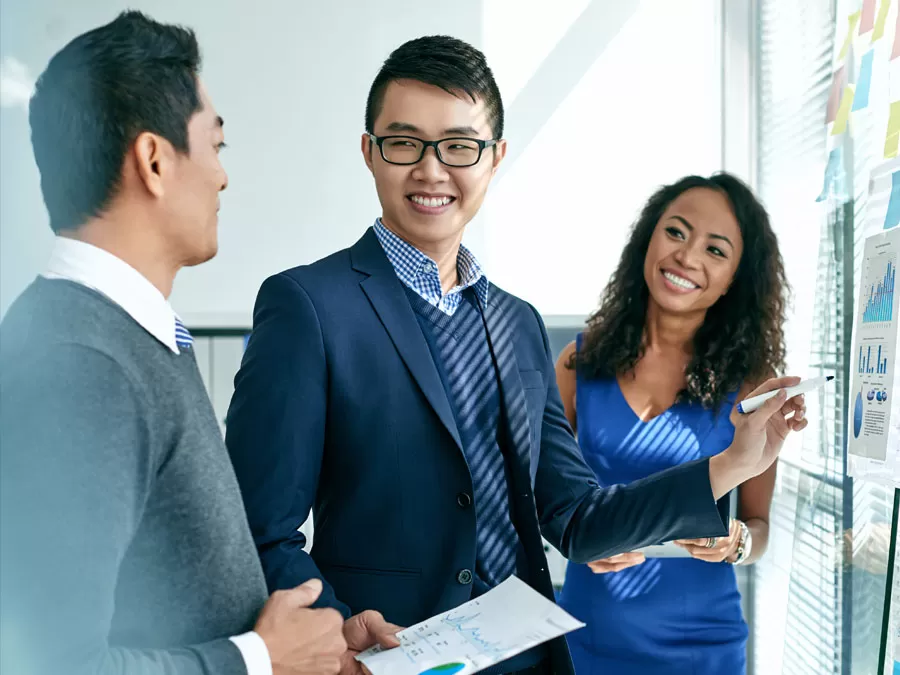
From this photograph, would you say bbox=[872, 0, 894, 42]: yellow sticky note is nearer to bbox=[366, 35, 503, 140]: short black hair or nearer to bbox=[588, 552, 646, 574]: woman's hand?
bbox=[366, 35, 503, 140]: short black hair

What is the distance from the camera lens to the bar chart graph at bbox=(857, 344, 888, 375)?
1.26 m

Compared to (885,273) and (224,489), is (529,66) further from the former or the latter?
(224,489)

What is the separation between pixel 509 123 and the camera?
2.92 m

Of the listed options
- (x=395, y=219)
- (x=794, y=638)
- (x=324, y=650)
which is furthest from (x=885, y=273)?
(x=794, y=638)

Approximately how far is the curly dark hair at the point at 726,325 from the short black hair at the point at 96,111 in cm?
150

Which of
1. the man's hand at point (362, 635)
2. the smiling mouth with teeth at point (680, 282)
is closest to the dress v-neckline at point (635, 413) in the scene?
the smiling mouth with teeth at point (680, 282)

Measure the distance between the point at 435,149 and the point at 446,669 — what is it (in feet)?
2.43

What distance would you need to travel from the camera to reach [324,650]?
832 millimetres

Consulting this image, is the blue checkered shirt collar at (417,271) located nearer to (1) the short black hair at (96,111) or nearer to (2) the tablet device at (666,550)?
(1) the short black hair at (96,111)

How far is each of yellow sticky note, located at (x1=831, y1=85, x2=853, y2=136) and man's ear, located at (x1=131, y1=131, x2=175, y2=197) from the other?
1.57 metres

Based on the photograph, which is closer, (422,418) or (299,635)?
(299,635)

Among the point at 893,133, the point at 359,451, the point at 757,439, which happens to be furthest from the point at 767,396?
the point at 359,451

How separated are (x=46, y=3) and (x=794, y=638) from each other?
2267 millimetres

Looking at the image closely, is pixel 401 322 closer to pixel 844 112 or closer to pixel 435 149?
pixel 435 149
